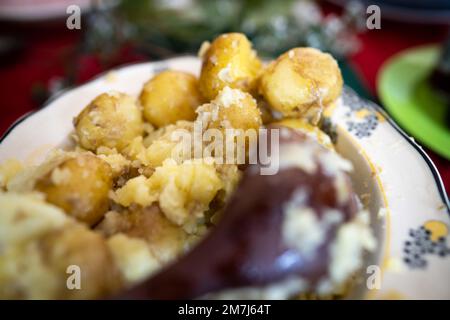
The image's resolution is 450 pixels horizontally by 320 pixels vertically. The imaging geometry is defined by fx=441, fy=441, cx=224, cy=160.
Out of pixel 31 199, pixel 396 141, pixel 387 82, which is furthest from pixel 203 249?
pixel 387 82

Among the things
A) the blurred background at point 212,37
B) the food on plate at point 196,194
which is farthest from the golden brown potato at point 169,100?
the blurred background at point 212,37

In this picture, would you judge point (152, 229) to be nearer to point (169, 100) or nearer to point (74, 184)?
point (74, 184)

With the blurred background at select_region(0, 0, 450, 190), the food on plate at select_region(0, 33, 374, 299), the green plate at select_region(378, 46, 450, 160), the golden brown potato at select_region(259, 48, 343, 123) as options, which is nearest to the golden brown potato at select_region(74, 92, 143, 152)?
the food on plate at select_region(0, 33, 374, 299)

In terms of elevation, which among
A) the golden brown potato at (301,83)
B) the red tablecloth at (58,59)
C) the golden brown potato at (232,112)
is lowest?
the golden brown potato at (232,112)

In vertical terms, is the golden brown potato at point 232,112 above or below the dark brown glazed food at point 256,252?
above

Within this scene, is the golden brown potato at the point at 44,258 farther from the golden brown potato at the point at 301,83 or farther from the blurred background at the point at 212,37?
the blurred background at the point at 212,37

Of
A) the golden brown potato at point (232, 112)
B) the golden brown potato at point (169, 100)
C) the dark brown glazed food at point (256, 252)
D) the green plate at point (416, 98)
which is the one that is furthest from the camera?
the green plate at point (416, 98)
